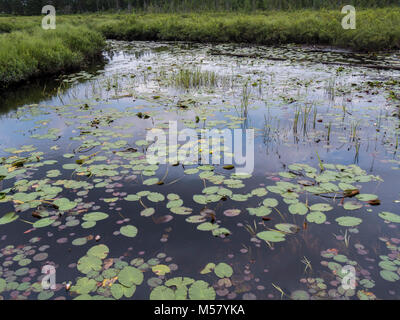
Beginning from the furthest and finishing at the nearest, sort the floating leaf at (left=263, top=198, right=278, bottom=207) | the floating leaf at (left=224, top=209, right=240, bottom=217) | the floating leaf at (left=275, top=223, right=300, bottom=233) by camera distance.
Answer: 1. the floating leaf at (left=263, top=198, right=278, bottom=207)
2. the floating leaf at (left=224, top=209, right=240, bottom=217)
3. the floating leaf at (left=275, top=223, right=300, bottom=233)

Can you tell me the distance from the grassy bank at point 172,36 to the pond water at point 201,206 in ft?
12.2

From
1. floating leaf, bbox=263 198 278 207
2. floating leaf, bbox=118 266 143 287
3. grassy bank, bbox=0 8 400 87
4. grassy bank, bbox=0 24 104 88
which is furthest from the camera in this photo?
grassy bank, bbox=0 8 400 87

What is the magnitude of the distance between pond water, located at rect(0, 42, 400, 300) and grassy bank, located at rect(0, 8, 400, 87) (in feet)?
12.2

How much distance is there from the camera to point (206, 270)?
2.62 m

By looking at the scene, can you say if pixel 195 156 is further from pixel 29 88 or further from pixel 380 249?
pixel 29 88

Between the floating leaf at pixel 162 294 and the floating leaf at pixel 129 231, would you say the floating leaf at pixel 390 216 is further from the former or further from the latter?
the floating leaf at pixel 129 231

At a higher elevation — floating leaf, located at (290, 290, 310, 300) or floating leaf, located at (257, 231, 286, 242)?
floating leaf, located at (257, 231, 286, 242)

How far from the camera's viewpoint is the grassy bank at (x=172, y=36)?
32.6ft

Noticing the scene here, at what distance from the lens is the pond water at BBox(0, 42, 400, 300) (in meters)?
2.50

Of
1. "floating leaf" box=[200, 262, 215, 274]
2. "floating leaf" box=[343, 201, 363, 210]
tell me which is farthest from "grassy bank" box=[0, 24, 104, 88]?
"floating leaf" box=[343, 201, 363, 210]

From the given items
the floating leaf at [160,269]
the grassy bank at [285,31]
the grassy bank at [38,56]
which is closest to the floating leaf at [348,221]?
the floating leaf at [160,269]

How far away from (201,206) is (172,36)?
20.8m

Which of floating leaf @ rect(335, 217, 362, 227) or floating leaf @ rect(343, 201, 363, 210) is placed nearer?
floating leaf @ rect(335, 217, 362, 227)

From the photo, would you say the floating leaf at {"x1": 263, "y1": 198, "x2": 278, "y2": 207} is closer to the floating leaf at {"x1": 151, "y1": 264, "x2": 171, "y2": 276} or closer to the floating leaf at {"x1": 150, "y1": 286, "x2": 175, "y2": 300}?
the floating leaf at {"x1": 151, "y1": 264, "x2": 171, "y2": 276}
